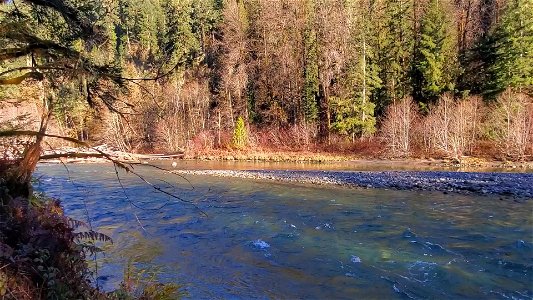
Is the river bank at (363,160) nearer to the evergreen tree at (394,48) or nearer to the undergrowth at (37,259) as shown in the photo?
the evergreen tree at (394,48)

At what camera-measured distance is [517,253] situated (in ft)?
26.9

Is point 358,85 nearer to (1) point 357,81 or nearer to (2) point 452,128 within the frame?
(1) point 357,81

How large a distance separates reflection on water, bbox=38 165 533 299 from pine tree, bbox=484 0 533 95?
82.9ft

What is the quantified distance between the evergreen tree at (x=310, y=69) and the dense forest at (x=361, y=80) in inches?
4.5

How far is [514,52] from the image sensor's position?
35000mm

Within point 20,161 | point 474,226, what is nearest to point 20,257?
point 20,161

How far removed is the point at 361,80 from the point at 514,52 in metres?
13.3

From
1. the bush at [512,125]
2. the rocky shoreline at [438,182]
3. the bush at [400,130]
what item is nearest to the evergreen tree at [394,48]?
the bush at [400,130]

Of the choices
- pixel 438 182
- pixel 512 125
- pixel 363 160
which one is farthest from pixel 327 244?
pixel 512 125

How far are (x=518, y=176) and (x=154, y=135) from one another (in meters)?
32.3

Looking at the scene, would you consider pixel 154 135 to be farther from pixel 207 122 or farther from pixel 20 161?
pixel 20 161

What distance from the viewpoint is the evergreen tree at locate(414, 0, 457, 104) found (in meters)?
38.5

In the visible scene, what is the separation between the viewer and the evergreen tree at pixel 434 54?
3853cm

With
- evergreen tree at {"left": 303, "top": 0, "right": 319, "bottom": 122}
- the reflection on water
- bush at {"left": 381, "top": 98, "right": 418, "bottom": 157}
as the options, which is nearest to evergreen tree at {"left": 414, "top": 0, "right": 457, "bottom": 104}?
bush at {"left": 381, "top": 98, "right": 418, "bottom": 157}
